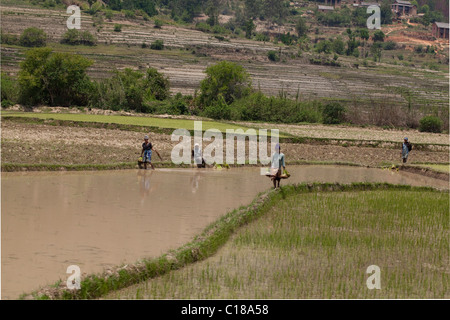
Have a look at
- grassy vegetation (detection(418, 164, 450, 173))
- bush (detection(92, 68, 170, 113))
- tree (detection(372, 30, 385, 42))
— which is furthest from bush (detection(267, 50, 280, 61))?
grassy vegetation (detection(418, 164, 450, 173))

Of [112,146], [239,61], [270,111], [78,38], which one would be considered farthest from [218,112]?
[239,61]

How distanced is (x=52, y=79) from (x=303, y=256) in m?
24.8

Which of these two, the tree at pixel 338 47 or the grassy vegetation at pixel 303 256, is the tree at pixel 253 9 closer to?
the tree at pixel 338 47

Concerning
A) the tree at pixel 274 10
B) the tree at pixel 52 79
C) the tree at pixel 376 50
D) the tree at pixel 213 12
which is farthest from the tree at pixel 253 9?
the tree at pixel 52 79

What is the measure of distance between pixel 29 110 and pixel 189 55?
35.9m

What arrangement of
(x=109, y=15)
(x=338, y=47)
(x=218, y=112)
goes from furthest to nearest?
(x=338, y=47), (x=109, y=15), (x=218, y=112)

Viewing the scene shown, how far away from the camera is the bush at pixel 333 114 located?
123 feet

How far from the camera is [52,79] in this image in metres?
32.9

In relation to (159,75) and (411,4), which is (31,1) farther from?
(411,4)

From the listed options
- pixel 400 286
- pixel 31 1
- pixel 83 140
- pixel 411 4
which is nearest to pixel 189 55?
pixel 31 1

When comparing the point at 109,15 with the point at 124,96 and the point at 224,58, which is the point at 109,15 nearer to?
the point at 224,58

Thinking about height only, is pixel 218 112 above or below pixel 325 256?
below

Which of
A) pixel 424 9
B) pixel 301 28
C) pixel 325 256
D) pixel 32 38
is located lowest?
pixel 325 256

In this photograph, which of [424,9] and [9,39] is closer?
[9,39]
